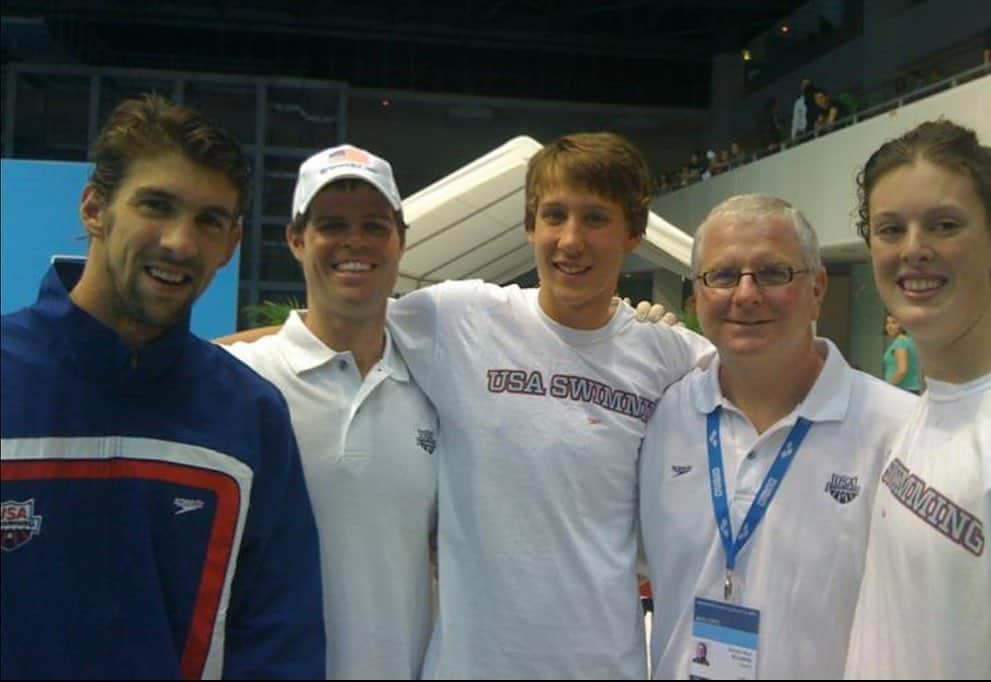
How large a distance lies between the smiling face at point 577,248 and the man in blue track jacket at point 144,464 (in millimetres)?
866

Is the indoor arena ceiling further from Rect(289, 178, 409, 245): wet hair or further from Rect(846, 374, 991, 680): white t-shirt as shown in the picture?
Rect(846, 374, 991, 680): white t-shirt

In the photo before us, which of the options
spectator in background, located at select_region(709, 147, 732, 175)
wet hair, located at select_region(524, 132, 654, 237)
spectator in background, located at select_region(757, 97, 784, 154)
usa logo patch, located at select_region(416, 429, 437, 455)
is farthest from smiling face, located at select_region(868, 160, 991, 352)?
spectator in background, located at select_region(709, 147, 732, 175)

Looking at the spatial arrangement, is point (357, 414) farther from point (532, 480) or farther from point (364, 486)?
point (532, 480)

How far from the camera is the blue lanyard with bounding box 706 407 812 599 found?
2182mm

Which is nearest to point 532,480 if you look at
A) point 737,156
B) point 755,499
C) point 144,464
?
point 755,499

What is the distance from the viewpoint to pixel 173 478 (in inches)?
71.4

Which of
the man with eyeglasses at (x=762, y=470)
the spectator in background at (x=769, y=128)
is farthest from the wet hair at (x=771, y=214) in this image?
the spectator in background at (x=769, y=128)

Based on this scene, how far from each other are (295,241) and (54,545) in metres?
0.93

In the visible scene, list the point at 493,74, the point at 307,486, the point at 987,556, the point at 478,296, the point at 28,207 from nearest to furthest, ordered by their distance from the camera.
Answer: the point at 987,556
the point at 307,486
the point at 478,296
the point at 28,207
the point at 493,74

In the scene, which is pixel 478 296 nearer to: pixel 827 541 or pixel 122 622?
pixel 827 541

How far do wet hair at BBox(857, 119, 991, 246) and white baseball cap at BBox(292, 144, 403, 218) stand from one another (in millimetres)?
1141

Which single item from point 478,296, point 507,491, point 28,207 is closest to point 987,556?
point 507,491

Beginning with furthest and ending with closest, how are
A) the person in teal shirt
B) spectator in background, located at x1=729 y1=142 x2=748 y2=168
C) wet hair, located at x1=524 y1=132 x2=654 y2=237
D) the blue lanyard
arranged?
1. spectator in background, located at x1=729 y1=142 x2=748 y2=168
2. the person in teal shirt
3. wet hair, located at x1=524 y1=132 x2=654 y2=237
4. the blue lanyard

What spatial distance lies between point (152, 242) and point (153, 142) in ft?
0.64
